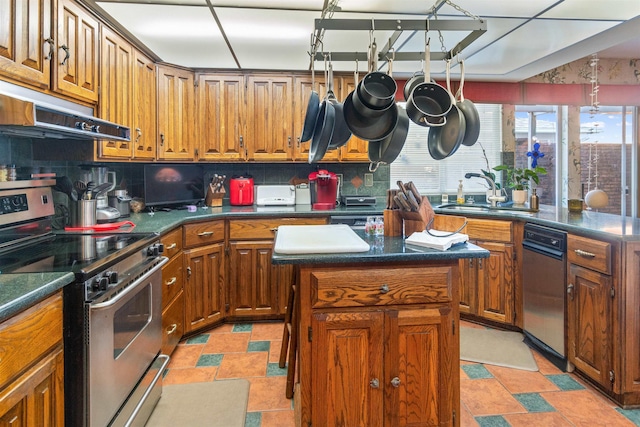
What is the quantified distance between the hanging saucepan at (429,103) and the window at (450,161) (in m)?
2.39

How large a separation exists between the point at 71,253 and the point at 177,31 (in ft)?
5.70

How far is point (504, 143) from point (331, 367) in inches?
137

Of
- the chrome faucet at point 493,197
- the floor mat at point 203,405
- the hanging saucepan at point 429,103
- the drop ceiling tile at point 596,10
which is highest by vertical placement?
the drop ceiling tile at point 596,10

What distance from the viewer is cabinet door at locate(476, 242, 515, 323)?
3.00 meters

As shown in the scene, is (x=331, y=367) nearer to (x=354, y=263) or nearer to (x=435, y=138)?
(x=354, y=263)

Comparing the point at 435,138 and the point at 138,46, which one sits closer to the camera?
the point at 435,138

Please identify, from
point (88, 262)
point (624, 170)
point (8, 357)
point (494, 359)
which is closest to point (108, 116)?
point (88, 262)

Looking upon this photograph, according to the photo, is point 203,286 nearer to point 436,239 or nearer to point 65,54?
point 65,54

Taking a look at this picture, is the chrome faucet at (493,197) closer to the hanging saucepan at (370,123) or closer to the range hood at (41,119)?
the hanging saucepan at (370,123)

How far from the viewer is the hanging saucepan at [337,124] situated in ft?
5.91

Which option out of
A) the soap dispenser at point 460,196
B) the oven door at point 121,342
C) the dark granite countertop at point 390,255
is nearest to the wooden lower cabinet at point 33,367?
the oven door at point 121,342

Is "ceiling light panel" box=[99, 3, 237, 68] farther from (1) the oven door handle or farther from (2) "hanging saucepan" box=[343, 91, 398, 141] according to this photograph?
(1) the oven door handle

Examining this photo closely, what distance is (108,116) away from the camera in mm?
2402

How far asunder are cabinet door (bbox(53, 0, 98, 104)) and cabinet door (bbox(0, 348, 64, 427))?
1376 millimetres
